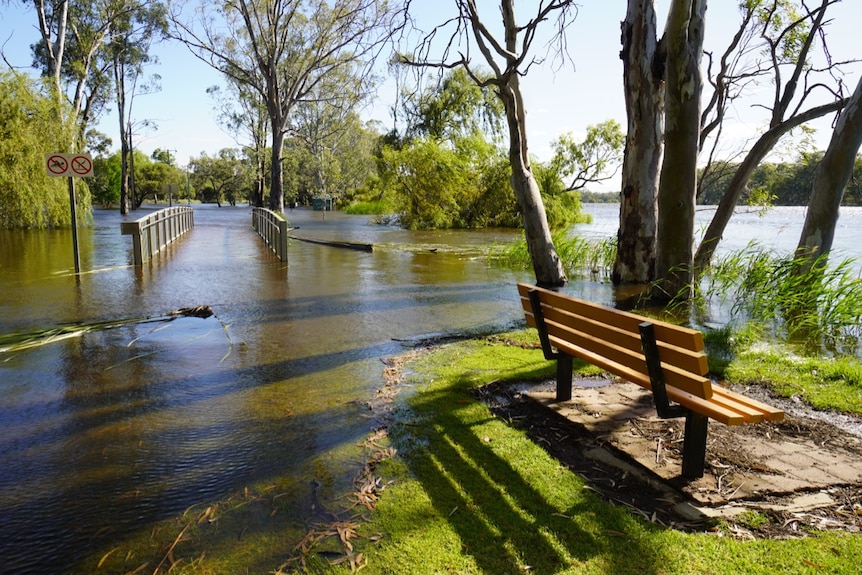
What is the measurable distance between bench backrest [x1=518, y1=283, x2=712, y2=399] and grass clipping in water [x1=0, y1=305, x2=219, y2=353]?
5.08 meters

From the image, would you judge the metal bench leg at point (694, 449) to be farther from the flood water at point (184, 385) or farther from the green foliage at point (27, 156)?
the green foliage at point (27, 156)

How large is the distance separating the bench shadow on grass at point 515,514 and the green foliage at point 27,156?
2171 cm

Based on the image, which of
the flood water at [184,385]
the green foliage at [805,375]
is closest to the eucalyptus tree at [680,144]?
the flood water at [184,385]

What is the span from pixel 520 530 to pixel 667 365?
1.34 meters

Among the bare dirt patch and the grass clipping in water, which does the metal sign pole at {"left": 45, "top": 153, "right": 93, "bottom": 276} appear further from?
the bare dirt patch

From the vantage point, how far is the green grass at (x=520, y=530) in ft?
8.87

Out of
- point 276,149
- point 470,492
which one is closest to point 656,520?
point 470,492

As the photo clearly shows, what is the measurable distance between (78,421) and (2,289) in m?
6.92

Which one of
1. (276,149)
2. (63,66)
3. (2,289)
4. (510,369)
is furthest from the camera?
(63,66)

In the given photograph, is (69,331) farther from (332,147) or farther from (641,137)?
(332,147)

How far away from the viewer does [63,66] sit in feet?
131

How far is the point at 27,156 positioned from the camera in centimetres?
2058

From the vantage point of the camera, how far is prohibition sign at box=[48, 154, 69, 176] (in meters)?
10.8

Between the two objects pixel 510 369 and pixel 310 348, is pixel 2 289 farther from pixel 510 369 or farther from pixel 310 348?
pixel 510 369
